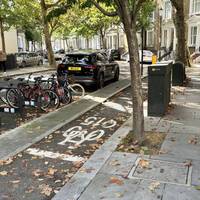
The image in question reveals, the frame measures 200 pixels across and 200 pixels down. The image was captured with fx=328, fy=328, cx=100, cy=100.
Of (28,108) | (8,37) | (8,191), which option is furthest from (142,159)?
(8,37)

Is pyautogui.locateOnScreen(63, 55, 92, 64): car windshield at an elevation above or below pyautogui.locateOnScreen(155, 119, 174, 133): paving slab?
above

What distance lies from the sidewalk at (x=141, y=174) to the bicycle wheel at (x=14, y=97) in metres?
3.66

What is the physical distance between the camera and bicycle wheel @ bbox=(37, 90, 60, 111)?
9562mm

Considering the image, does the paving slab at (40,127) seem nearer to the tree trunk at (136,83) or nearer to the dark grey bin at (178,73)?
the tree trunk at (136,83)

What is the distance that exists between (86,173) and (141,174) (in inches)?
31.7

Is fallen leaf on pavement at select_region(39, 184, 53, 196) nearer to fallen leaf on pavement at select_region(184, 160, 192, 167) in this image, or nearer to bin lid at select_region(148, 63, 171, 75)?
fallen leaf on pavement at select_region(184, 160, 192, 167)

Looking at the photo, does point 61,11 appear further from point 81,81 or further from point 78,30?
point 78,30

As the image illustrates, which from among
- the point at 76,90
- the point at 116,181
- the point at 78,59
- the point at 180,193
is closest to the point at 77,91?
the point at 76,90

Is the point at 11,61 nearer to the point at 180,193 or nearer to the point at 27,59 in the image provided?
the point at 27,59

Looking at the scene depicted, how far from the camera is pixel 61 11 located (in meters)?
8.08

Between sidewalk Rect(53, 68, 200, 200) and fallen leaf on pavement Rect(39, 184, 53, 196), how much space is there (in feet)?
0.66

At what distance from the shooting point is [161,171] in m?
4.82

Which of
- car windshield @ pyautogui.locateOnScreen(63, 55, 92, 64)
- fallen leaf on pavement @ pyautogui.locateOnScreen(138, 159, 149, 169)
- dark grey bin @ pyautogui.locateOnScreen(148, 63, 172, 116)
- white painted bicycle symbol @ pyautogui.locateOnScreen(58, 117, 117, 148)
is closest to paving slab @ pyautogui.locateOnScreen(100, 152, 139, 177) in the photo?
fallen leaf on pavement @ pyautogui.locateOnScreen(138, 159, 149, 169)

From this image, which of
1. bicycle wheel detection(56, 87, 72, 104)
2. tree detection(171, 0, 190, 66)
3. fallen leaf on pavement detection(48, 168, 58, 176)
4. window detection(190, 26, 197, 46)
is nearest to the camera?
fallen leaf on pavement detection(48, 168, 58, 176)
